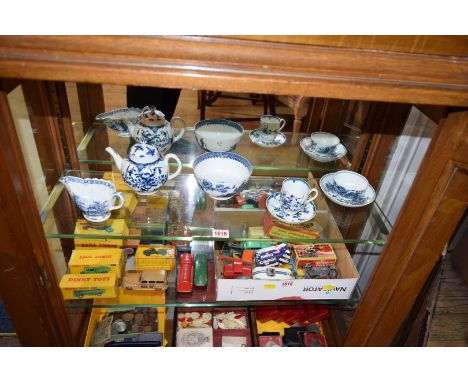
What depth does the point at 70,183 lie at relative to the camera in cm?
87

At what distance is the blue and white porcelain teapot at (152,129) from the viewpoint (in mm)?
979

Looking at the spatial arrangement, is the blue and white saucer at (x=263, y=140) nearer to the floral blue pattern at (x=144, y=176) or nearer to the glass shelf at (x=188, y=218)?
the glass shelf at (x=188, y=218)

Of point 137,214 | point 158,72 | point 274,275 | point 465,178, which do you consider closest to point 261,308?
point 274,275

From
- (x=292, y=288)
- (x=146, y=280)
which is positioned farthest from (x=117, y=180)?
(x=292, y=288)

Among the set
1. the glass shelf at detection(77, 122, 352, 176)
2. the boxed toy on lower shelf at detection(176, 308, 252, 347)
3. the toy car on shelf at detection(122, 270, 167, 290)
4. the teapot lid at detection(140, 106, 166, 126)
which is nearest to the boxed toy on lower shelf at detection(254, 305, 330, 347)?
the boxed toy on lower shelf at detection(176, 308, 252, 347)

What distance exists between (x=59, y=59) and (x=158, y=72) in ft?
0.44

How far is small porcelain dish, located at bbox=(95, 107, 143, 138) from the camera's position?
1.07 m

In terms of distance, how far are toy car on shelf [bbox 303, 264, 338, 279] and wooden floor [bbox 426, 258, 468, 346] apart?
29 centimetres

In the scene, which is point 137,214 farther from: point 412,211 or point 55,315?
point 412,211

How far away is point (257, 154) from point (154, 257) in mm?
418

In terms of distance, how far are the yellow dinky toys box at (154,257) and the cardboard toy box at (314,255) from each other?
0.35 m

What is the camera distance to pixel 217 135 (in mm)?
1075

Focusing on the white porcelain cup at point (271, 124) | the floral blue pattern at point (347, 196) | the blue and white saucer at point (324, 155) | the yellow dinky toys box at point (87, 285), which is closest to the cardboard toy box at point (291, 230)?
the floral blue pattern at point (347, 196)

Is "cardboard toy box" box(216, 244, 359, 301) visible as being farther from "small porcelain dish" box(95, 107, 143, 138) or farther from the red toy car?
"small porcelain dish" box(95, 107, 143, 138)
